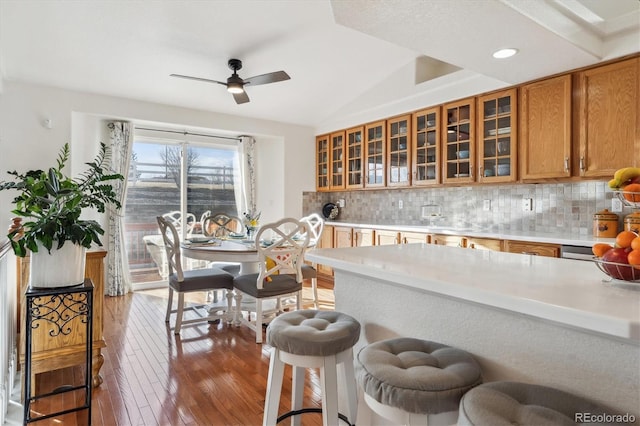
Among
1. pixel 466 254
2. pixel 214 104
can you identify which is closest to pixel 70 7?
pixel 214 104

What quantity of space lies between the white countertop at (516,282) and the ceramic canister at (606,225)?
2040 millimetres

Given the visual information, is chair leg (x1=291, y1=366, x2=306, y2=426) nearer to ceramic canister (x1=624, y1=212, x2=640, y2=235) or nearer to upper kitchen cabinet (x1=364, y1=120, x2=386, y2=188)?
ceramic canister (x1=624, y1=212, x2=640, y2=235)

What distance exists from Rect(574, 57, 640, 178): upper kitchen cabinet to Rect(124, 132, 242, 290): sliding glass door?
13.9 feet

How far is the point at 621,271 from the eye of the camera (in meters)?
0.97

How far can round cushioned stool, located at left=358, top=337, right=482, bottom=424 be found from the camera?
0.94 m

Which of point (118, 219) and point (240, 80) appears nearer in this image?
point (240, 80)

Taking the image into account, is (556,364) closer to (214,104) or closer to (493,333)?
(493,333)

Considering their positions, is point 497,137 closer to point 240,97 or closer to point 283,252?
point 283,252

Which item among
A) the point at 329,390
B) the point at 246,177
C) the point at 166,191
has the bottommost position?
the point at 329,390

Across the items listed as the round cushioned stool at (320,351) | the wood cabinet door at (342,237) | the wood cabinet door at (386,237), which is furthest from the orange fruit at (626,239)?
the wood cabinet door at (342,237)

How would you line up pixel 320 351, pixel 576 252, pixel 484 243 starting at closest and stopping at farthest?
1. pixel 320 351
2. pixel 576 252
3. pixel 484 243

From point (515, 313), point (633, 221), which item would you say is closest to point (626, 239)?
point (515, 313)

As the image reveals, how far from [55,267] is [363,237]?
3654 millimetres
